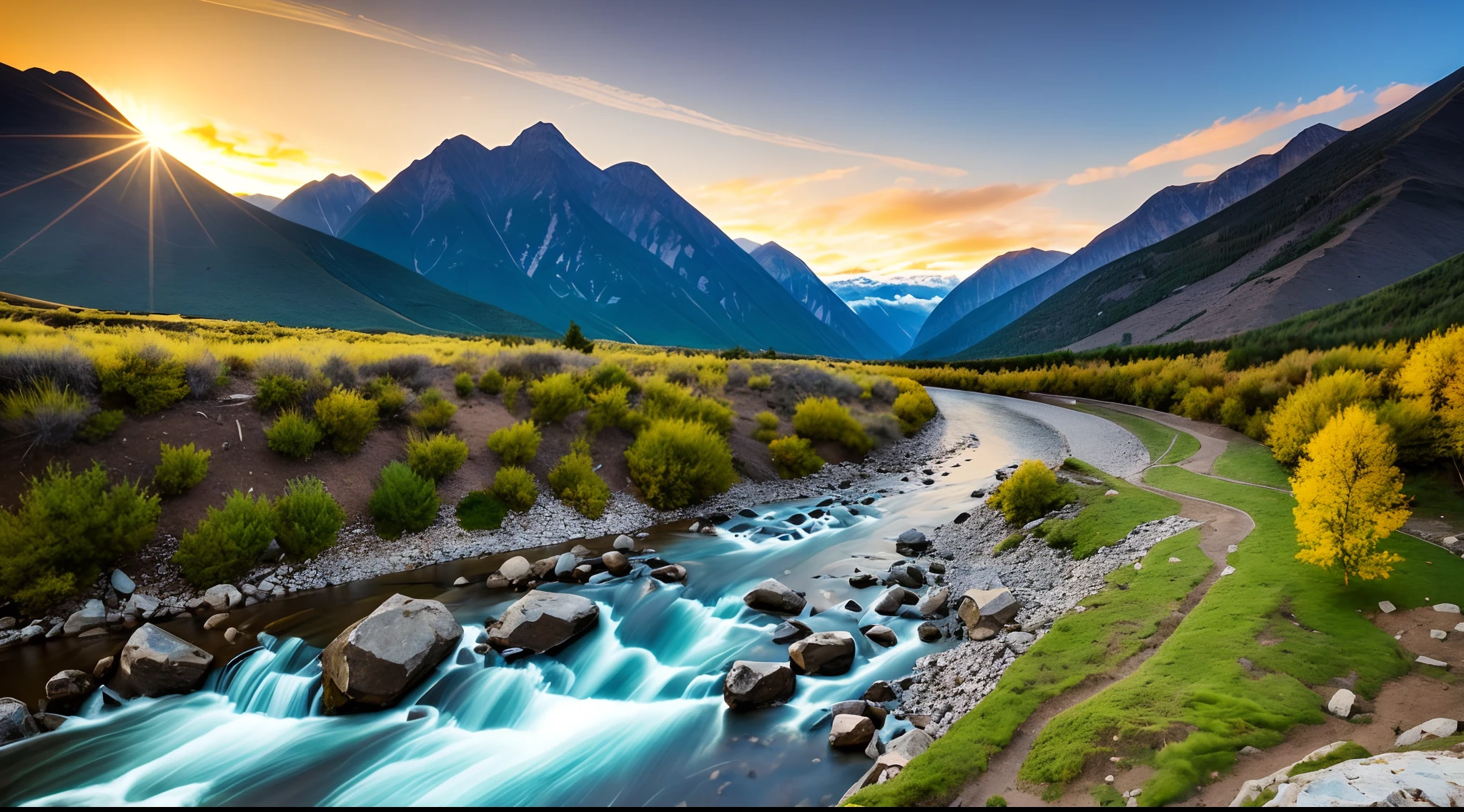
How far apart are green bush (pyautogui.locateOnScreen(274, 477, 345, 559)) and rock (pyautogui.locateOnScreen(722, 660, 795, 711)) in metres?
9.67

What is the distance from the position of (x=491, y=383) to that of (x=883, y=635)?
1550 cm

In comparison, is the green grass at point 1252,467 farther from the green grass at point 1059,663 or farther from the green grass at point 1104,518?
the green grass at point 1059,663

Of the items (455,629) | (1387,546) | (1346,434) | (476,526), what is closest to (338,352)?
(476,526)

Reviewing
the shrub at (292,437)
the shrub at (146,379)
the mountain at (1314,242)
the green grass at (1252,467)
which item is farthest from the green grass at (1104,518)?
the mountain at (1314,242)

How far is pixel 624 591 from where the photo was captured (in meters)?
12.3

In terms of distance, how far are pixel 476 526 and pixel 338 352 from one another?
8.06m

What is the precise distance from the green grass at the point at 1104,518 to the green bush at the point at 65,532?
17.8 meters

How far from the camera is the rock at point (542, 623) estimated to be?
32.7 feet

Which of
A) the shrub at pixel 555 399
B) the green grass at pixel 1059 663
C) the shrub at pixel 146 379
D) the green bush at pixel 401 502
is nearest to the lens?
the green grass at pixel 1059 663

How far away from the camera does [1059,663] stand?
281 inches

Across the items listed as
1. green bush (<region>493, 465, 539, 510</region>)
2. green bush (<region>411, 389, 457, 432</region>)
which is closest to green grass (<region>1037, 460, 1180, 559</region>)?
green bush (<region>493, 465, 539, 510</region>)

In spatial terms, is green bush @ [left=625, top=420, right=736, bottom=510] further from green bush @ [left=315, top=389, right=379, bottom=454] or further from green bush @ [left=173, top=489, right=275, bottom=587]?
green bush @ [left=173, top=489, right=275, bottom=587]

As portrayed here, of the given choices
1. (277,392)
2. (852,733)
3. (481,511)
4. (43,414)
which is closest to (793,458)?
(481,511)

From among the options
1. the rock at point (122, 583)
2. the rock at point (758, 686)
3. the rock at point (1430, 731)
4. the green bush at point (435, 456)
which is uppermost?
the rock at point (1430, 731)
